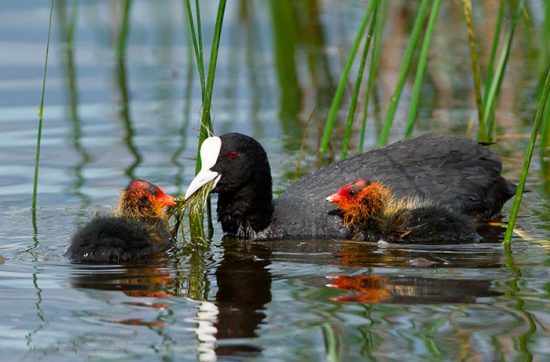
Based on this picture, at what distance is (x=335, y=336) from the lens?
4.80 meters

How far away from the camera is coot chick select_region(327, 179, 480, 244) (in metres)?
6.83

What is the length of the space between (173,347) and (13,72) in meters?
7.36

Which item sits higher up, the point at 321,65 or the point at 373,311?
the point at 321,65

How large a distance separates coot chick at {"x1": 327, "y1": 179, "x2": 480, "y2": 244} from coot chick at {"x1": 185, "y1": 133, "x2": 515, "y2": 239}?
17 cm

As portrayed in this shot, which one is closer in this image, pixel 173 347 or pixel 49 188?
pixel 173 347

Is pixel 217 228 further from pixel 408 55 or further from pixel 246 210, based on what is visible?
pixel 408 55

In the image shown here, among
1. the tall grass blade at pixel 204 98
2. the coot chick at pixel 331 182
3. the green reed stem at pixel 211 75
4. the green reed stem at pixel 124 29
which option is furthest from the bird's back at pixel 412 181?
the green reed stem at pixel 124 29

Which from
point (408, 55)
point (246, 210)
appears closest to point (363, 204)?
point (246, 210)

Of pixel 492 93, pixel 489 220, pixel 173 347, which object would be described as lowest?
pixel 173 347

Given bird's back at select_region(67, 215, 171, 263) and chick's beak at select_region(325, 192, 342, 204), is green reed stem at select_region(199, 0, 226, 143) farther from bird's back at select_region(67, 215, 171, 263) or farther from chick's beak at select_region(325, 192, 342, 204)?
chick's beak at select_region(325, 192, 342, 204)

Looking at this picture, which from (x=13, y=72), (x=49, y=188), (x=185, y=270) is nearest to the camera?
(x=185, y=270)

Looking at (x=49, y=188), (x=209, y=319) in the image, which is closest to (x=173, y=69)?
(x=49, y=188)

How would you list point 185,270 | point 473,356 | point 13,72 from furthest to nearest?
point 13,72 → point 185,270 → point 473,356

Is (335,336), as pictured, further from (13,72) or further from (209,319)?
(13,72)
